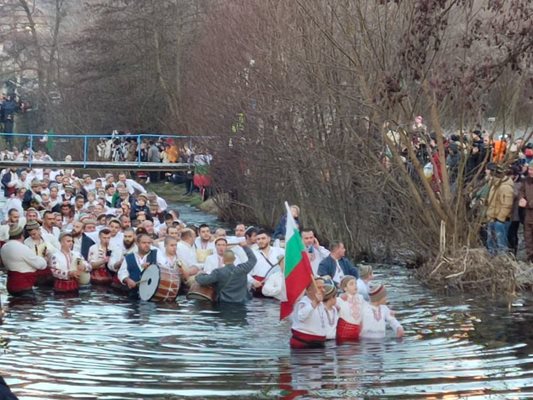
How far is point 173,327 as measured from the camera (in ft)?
62.4

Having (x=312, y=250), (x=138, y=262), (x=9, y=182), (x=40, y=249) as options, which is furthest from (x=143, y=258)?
(x=9, y=182)

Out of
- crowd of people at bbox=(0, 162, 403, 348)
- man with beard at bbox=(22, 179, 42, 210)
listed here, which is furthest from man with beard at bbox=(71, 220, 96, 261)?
man with beard at bbox=(22, 179, 42, 210)

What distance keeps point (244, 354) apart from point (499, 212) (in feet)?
31.0

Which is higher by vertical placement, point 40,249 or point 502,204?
point 502,204

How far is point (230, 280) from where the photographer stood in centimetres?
2162

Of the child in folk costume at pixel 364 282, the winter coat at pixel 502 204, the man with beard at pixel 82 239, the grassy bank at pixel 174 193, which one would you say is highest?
the grassy bank at pixel 174 193

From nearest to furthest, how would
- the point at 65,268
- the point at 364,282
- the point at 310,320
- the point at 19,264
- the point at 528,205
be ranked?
1. the point at 310,320
2. the point at 364,282
3. the point at 19,264
4. the point at 65,268
5. the point at 528,205

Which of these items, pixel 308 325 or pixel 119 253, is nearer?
pixel 308 325

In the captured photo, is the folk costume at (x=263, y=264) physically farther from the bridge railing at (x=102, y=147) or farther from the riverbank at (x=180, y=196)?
the riverbank at (x=180, y=196)

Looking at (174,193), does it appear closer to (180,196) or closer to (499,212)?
(180,196)

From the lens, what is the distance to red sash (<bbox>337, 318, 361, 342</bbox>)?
674 inches

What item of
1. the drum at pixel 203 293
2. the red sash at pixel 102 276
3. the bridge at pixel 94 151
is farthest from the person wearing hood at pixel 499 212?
the bridge at pixel 94 151

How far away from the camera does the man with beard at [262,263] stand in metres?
22.6

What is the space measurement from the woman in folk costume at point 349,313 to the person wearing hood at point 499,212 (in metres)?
7.63
